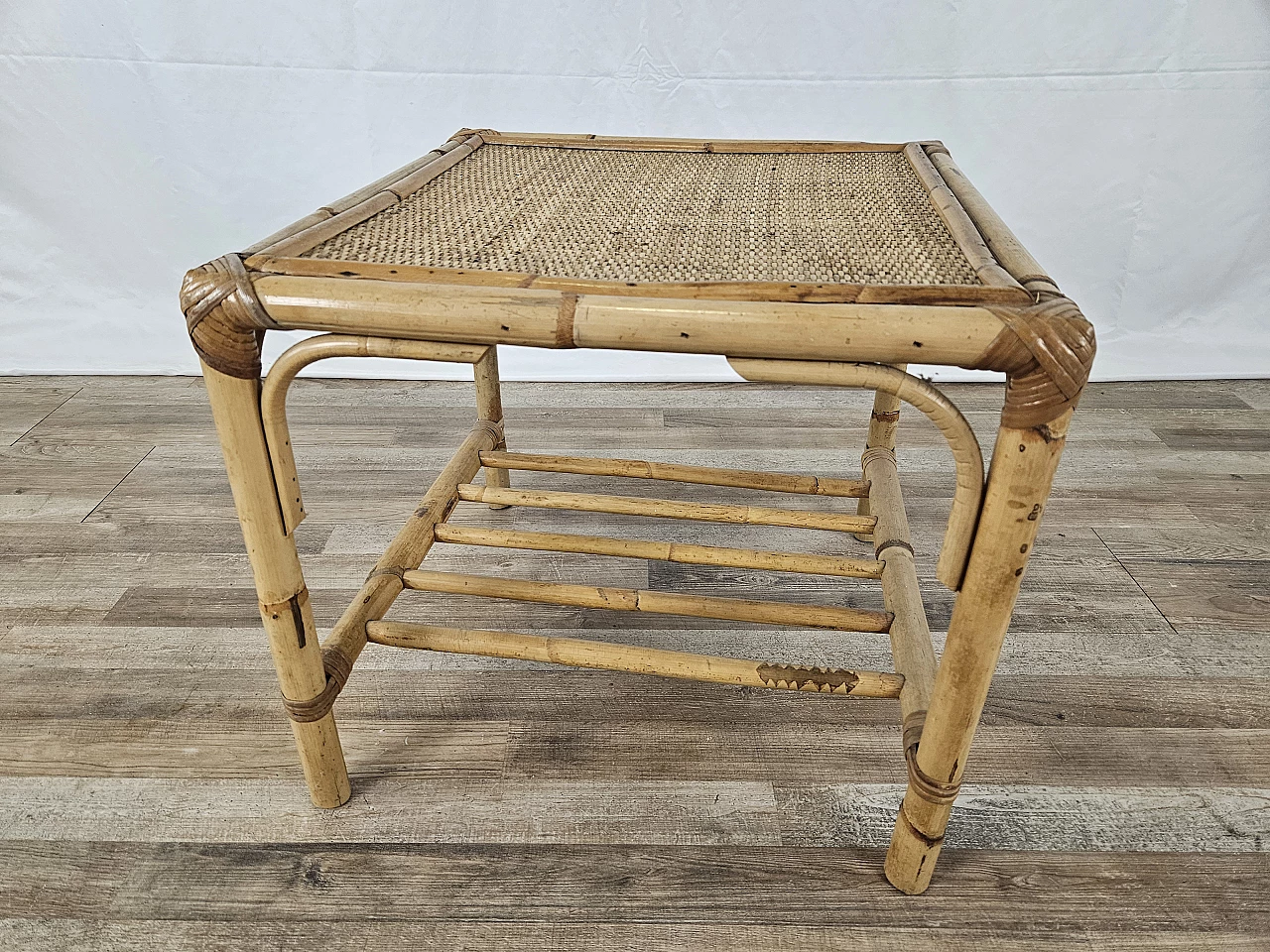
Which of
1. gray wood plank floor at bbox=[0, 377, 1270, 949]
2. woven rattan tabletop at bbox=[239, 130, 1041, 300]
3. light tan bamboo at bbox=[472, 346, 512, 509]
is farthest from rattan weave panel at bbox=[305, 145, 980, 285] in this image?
gray wood plank floor at bbox=[0, 377, 1270, 949]

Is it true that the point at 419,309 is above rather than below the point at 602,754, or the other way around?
above

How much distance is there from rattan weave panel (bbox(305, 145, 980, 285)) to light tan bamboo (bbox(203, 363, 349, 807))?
0.14 m

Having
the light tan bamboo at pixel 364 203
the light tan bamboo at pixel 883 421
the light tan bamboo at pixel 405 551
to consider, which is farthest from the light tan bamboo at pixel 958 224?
the light tan bamboo at pixel 405 551

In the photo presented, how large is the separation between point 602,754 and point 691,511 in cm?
29

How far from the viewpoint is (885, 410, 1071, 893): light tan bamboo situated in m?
0.58

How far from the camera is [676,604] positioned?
893 mm

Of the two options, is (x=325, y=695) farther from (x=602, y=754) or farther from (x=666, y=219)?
(x=666, y=219)

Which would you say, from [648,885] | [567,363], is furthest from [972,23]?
[648,885]

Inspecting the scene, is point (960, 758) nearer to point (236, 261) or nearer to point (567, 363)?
point (236, 261)

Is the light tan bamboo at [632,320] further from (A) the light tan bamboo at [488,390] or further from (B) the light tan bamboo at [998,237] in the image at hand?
(A) the light tan bamboo at [488,390]

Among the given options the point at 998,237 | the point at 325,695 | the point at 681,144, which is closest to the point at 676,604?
the point at 325,695

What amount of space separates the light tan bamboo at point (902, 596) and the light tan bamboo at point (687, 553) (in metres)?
0.03

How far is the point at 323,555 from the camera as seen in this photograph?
1256 millimetres

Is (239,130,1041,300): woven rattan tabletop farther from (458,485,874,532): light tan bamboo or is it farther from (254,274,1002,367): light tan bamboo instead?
(458,485,874,532): light tan bamboo
